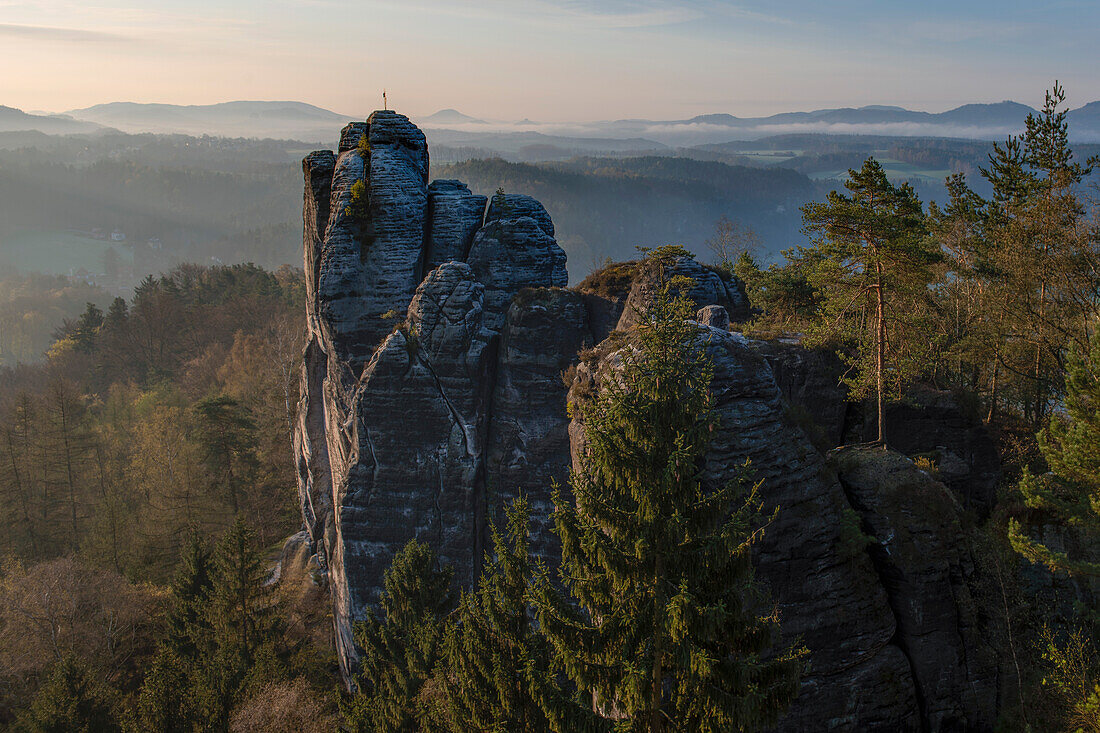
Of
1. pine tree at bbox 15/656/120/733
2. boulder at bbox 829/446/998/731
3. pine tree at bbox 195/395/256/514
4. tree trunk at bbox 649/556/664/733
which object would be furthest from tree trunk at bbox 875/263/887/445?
pine tree at bbox 195/395/256/514

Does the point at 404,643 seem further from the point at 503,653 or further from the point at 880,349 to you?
the point at 880,349

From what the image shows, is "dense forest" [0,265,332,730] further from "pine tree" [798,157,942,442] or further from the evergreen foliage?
"pine tree" [798,157,942,442]

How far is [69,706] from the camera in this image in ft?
71.3

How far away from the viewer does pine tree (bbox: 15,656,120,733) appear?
2156 cm

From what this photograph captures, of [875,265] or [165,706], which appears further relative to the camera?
[165,706]

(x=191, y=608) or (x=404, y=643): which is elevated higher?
(x=404, y=643)

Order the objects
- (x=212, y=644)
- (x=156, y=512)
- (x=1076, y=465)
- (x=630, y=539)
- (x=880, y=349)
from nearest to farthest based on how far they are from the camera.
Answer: (x=630, y=539)
(x=1076, y=465)
(x=880, y=349)
(x=212, y=644)
(x=156, y=512)

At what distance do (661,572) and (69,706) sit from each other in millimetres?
24003

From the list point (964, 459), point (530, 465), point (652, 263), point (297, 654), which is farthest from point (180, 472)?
point (964, 459)

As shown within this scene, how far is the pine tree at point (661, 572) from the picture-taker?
29.2 feet

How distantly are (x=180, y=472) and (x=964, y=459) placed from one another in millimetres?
42574

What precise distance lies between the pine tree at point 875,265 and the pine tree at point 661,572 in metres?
9.50

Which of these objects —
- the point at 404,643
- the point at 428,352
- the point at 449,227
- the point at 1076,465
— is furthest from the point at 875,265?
the point at 404,643

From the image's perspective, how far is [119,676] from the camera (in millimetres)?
28062
